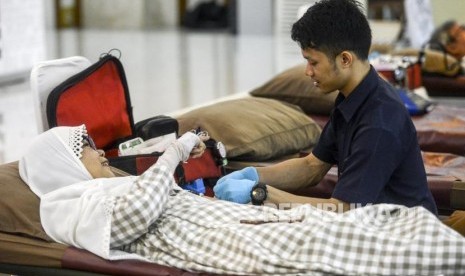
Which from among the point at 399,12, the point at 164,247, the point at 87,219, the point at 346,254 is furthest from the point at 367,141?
the point at 399,12

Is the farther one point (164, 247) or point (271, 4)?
point (271, 4)

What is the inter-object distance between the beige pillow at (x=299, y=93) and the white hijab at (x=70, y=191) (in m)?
2.30

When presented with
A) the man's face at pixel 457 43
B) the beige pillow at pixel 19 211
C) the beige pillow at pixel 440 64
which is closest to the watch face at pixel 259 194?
the beige pillow at pixel 19 211

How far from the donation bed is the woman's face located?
0.20 meters

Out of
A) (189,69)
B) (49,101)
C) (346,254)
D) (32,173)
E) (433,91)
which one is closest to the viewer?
(346,254)

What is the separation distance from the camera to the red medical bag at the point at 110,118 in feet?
12.1

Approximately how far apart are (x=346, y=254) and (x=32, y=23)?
7.44 m

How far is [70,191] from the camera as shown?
3.10 m

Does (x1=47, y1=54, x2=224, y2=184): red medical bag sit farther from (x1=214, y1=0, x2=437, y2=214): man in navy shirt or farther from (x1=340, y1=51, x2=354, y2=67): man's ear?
(x1=340, y1=51, x2=354, y2=67): man's ear

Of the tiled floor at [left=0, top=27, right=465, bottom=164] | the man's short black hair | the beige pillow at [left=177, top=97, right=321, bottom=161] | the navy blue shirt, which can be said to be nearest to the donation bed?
the beige pillow at [left=177, top=97, right=321, bottom=161]

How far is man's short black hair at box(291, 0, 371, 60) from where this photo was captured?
3062 millimetres

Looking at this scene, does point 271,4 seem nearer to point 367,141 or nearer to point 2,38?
point 2,38

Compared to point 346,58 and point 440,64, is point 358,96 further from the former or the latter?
point 440,64

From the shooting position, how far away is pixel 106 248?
2951mm
